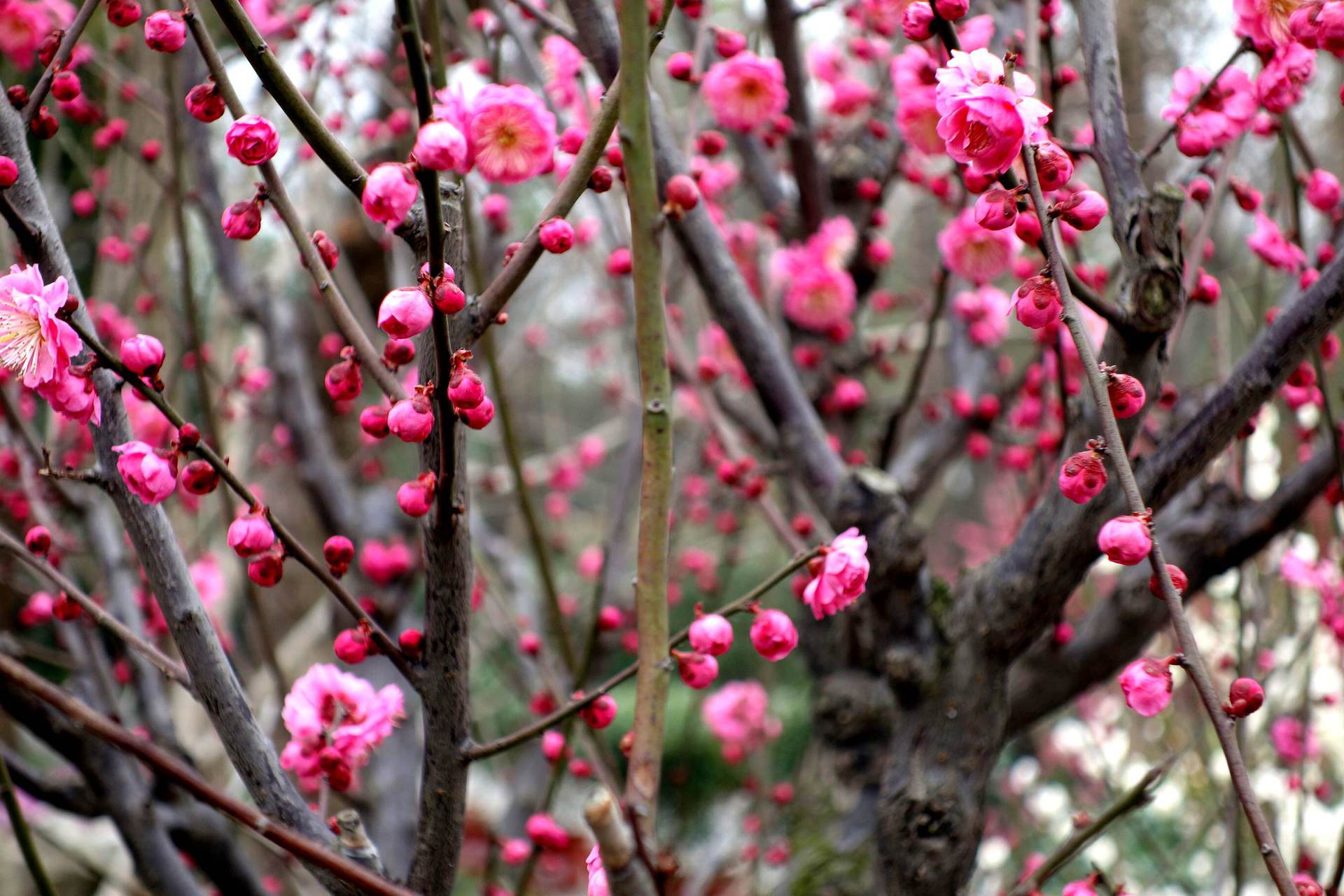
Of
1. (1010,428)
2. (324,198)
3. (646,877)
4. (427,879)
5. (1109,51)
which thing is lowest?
(646,877)

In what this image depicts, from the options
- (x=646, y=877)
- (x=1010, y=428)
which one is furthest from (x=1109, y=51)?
(x=1010, y=428)

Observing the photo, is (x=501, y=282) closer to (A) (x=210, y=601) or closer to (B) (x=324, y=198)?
(A) (x=210, y=601)

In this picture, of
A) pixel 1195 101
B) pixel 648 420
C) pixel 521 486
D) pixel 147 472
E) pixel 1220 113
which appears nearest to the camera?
pixel 648 420

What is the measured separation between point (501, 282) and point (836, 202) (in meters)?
2.25

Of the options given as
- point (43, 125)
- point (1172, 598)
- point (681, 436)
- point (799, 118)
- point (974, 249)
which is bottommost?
point (1172, 598)

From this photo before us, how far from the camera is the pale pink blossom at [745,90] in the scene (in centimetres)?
212

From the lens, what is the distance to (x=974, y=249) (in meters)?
2.36

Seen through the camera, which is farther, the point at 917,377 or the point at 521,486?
the point at 917,377

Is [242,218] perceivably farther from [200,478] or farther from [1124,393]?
[1124,393]

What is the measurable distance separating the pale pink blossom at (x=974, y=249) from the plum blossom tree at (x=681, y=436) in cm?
1

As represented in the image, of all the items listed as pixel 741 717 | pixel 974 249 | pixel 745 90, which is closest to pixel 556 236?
pixel 745 90

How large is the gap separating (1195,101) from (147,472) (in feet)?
4.15

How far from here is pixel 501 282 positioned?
1064 millimetres

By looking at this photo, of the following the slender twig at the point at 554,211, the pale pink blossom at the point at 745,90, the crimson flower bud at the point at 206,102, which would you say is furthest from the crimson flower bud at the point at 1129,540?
the pale pink blossom at the point at 745,90
